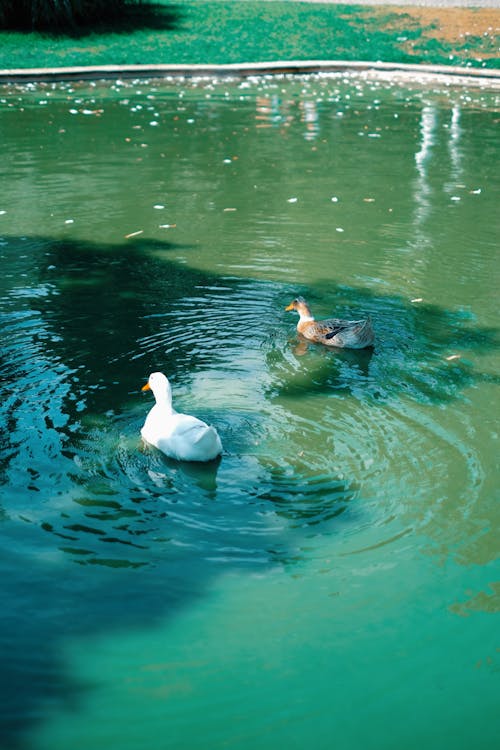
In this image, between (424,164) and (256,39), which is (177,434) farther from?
(256,39)

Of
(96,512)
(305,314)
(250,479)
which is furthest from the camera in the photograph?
(305,314)

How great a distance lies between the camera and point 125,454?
5.66m

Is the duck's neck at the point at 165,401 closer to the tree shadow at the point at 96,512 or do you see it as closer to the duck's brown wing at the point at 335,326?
the tree shadow at the point at 96,512

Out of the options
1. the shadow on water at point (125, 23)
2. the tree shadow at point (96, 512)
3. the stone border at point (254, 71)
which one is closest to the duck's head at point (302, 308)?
the tree shadow at point (96, 512)

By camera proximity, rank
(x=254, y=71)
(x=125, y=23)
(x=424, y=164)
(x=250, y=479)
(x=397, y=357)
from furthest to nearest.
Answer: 1. (x=125, y=23)
2. (x=254, y=71)
3. (x=424, y=164)
4. (x=397, y=357)
5. (x=250, y=479)

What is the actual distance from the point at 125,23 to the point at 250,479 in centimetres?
2558

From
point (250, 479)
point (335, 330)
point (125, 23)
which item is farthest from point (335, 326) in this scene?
point (125, 23)

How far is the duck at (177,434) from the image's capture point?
210 inches

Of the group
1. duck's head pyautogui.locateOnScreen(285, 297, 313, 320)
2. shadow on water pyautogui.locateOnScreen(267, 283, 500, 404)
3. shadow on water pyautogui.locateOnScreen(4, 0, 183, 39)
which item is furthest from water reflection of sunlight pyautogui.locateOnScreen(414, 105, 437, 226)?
shadow on water pyautogui.locateOnScreen(4, 0, 183, 39)

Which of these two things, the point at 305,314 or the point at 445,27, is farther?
the point at 445,27

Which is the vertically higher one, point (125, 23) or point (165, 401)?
point (165, 401)

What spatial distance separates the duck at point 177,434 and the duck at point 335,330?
6.39 feet

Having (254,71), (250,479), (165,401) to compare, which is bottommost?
→ (254,71)

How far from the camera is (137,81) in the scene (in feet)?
79.4
